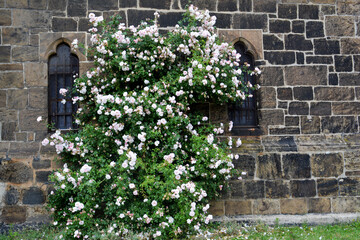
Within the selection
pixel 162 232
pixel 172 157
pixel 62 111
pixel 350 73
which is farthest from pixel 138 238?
pixel 350 73

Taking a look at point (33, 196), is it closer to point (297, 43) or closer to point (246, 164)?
point (246, 164)

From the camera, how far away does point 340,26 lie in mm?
6633

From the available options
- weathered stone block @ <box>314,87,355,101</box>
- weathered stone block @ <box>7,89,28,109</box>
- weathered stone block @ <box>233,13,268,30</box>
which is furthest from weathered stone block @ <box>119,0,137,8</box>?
weathered stone block @ <box>314,87,355,101</box>

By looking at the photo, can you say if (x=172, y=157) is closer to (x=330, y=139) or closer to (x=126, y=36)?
(x=126, y=36)

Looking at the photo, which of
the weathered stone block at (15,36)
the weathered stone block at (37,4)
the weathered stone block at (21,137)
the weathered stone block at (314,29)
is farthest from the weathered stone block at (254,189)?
the weathered stone block at (37,4)

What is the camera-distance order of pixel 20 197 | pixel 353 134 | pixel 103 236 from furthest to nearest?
pixel 353 134
pixel 20 197
pixel 103 236

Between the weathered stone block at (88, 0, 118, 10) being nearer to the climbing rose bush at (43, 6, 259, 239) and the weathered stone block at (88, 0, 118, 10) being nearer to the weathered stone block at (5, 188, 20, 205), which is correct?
the climbing rose bush at (43, 6, 259, 239)

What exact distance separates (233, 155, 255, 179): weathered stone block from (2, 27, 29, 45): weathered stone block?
4175 millimetres

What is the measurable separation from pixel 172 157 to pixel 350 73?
13.1ft

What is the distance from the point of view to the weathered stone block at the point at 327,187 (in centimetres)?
618

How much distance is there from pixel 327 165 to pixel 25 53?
5.64 meters

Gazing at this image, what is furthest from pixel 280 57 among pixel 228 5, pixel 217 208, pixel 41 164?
pixel 41 164

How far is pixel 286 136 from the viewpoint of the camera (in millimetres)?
6289

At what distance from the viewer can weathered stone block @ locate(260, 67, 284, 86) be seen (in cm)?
634
